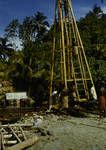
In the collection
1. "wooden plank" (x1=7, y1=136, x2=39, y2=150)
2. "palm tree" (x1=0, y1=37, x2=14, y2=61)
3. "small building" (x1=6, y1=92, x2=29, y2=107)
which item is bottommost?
"wooden plank" (x1=7, y1=136, x2=39, y2=150)

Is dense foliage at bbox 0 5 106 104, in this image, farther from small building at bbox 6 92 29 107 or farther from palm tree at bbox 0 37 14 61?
palm tree at bbox 0 37 14 61

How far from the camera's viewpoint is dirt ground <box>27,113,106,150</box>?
1227 centimetres

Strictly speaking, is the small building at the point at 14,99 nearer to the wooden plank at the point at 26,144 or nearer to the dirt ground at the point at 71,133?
the dirt ground at the point at 71,133

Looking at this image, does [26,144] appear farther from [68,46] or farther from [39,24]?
[39,24]

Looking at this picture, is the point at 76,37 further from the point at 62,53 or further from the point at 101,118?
the point at 101,118

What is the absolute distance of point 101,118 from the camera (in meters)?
16.2

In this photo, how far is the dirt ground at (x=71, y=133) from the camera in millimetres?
12273

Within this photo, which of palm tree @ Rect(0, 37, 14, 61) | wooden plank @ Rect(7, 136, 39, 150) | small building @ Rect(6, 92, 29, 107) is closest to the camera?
wooden plank @ Rect(7, 136, 39, 150)

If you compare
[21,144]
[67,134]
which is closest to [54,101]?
[67,134]

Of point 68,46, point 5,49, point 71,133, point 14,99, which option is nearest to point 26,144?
point 71,133

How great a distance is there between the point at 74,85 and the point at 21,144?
29.4ft

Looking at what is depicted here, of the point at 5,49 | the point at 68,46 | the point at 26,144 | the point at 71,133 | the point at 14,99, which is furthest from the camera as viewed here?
the point at 5,49

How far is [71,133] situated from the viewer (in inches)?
542

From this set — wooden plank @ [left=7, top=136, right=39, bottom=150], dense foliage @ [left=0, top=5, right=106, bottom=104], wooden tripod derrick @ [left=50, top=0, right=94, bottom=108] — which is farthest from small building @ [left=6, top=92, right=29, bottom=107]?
wooden plank @ [left=7, top=136, right=39, bottom=150]
